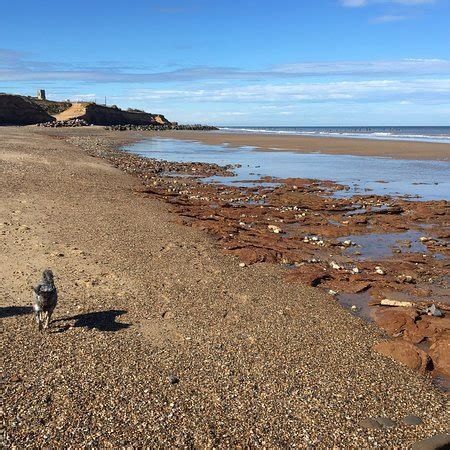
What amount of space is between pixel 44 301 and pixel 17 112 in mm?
94341

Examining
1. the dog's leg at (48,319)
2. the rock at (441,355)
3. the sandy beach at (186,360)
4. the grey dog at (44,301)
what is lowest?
→ the rock at (441,355)

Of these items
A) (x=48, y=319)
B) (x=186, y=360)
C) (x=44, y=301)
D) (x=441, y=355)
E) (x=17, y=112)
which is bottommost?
(x=441, y=355)

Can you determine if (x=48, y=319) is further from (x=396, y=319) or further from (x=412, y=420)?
(x=396, y=319)

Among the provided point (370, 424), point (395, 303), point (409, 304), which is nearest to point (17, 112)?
point (395, 303)

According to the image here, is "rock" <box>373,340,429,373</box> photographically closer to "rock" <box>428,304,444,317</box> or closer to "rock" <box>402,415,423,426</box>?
"rock" <box>402,415,423,426</box>

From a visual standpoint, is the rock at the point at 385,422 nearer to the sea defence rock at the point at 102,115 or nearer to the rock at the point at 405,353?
the rock at the point at 405,353

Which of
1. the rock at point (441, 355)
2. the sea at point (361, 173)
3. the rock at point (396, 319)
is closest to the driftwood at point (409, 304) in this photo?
the rock at point (396, 319)

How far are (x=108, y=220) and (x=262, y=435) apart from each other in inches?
408

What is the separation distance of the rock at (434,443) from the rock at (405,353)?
165 cm

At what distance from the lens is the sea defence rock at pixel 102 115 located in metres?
100

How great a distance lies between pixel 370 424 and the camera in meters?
5.23

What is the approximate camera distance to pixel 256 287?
9.51 m

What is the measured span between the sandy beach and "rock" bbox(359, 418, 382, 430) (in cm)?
5

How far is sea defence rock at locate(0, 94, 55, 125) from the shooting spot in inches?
3447
